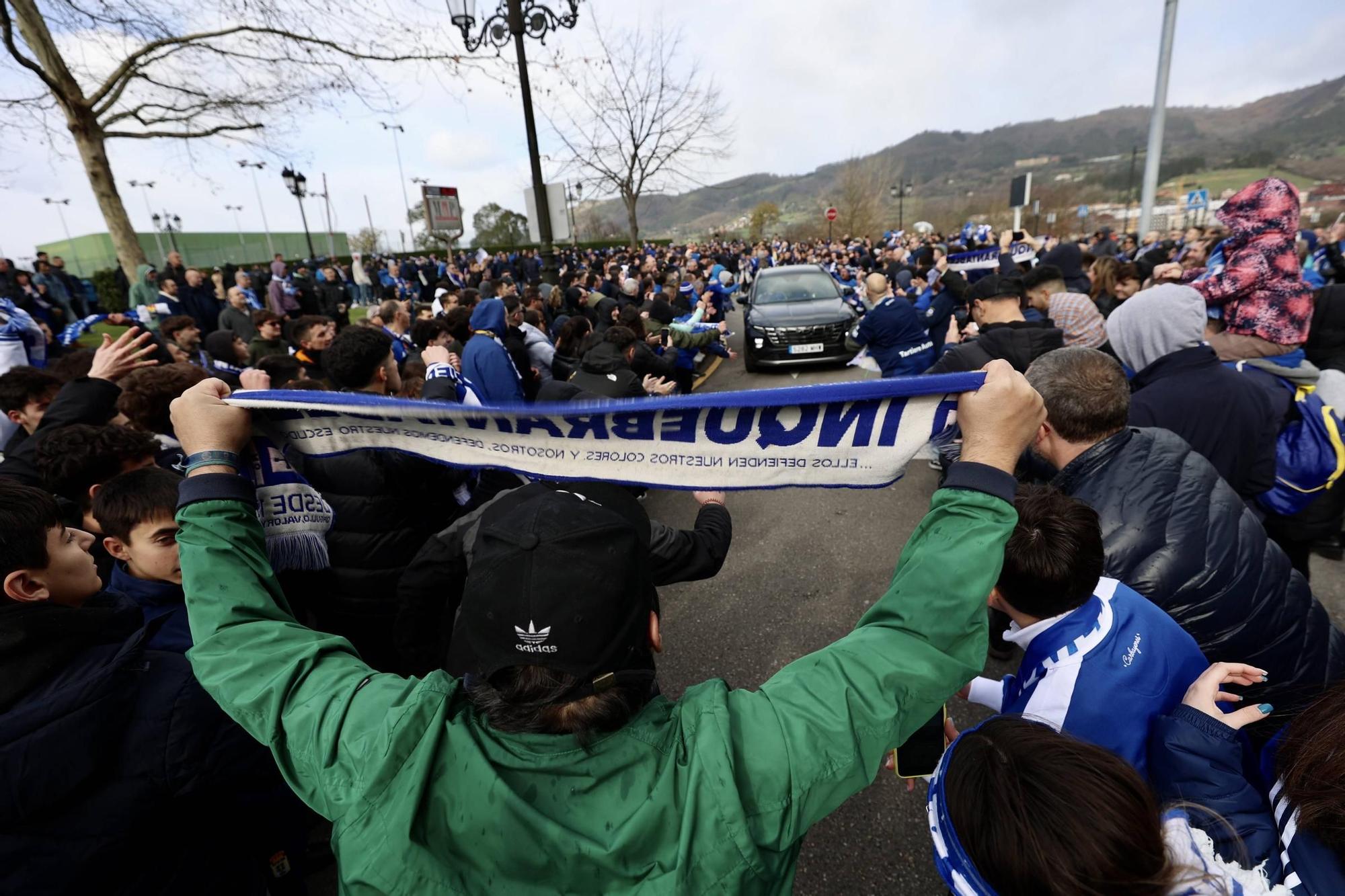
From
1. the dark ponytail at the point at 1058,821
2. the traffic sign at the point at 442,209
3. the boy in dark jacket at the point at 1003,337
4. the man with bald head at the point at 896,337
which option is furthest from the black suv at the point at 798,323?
the traffic sign at the point at 442,209

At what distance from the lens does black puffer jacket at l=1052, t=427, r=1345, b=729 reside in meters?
1.73

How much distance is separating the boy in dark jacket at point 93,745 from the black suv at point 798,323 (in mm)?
8572

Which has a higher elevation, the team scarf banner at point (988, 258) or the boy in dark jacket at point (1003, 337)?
the team scarf banner at point (988, 258)

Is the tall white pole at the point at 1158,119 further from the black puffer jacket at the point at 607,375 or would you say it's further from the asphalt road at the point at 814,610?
the black puffer jacket at the point at 607,375

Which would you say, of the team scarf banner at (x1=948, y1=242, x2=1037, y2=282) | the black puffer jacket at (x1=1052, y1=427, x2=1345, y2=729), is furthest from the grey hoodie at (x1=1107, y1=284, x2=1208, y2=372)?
the team scarf banner at (x1=948, y1=242, x2=1037, y2=282)

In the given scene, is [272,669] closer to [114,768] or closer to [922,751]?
[114,768]

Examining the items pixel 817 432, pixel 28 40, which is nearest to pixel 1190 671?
pixel 817 432

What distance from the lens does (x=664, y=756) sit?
0.96 meters

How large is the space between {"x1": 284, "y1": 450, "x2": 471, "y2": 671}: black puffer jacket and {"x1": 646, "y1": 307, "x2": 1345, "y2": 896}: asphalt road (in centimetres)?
157

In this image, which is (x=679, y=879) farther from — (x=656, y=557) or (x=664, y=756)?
(x=656, y=557)

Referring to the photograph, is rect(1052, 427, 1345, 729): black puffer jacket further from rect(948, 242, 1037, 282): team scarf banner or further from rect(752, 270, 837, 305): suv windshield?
rect(752, 270, 837, 305): suv windshield

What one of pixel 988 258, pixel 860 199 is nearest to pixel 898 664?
pixel 988 258

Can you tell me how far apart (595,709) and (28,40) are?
14.6m

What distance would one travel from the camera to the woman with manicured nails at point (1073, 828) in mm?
968
